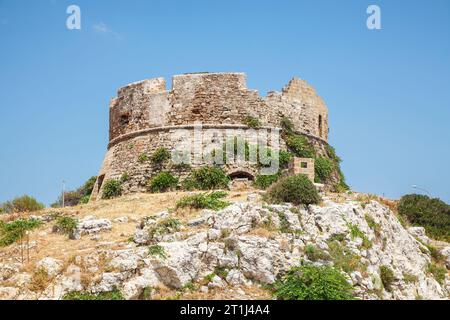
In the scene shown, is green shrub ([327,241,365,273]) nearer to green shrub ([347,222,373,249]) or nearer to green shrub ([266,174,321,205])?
green shrub ([347,222,373,249])

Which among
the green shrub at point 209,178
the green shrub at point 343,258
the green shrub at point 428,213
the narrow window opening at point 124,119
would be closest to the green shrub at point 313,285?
the green shrub at point 343,258

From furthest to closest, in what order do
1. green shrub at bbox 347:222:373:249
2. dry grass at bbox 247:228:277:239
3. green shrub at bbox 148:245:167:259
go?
green shrub at bbox 347:222:373:249, dry grass at bbox 247:228:277:239, green shrub at bbox 148:245:167:259

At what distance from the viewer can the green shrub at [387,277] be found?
15977 mm

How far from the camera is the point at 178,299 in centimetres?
1336

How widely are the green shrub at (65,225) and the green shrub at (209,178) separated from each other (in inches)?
238

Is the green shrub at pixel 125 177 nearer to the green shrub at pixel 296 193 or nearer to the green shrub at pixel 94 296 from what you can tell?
the green shrub at pixel 296 193

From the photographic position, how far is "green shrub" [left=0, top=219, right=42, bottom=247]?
56.8 ft

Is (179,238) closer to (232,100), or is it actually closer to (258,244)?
(258,244)

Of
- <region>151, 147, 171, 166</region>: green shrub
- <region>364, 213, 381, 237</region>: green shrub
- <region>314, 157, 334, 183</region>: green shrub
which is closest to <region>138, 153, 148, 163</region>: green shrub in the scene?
<region>151, 147, 171, 166</region>: green shrub

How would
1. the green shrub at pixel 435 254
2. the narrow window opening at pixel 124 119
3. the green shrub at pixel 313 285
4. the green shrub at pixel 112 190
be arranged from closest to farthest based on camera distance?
1. the green shrub at pixel 313 285
2. the green shrub at pixel 435 254
3. the green shrub at pixel 112 190
4. the narrow window opening at pixel 124 119

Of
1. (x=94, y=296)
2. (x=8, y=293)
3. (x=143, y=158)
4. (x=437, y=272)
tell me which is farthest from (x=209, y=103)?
(x=8, y=293)

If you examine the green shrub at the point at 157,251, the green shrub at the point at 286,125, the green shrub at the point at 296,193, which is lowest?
the green shrub at the point at 157,251

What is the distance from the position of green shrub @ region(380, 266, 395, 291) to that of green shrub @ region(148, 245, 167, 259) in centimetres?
574

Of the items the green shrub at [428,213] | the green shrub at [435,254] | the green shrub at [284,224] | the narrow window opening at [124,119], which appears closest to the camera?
the green shrub at [284,224]
